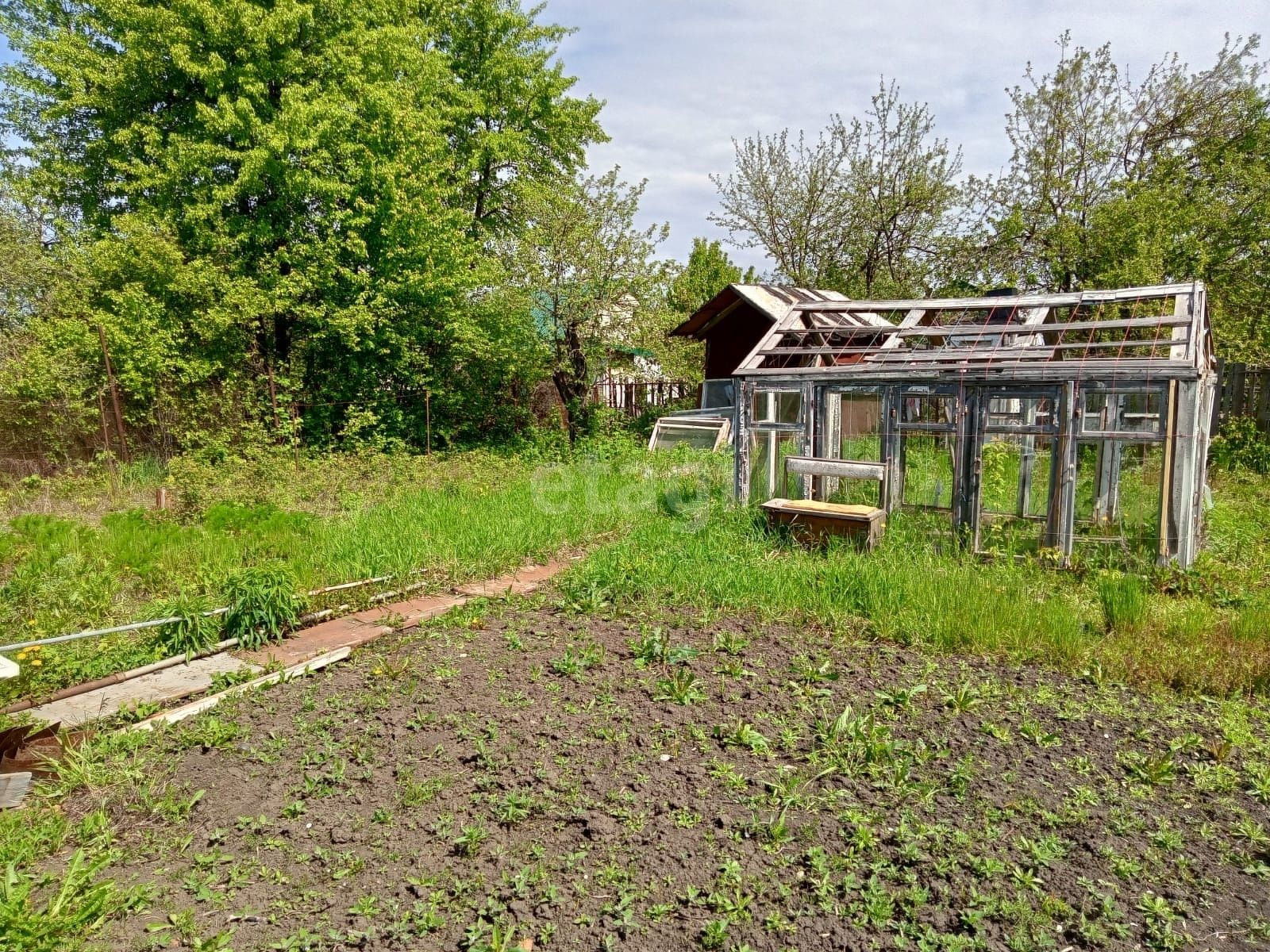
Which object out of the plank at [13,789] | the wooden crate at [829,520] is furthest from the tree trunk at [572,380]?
the plank at [13,789]

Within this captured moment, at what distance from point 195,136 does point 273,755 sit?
43.0 ft

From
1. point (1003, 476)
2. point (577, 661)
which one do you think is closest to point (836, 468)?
point (1003, 476)

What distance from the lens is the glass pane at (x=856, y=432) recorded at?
29.5 ft

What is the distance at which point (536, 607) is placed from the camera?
5.92 meters

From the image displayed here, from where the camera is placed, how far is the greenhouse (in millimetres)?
6379

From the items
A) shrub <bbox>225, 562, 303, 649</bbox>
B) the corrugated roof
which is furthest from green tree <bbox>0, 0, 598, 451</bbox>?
shrub <bbox>225, 562, 303, 649</bbox>

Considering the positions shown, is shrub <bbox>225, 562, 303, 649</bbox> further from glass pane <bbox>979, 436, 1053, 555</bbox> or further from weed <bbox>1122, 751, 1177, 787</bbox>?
glass pane <bbox>979, 436, 1053, 555</bbox>

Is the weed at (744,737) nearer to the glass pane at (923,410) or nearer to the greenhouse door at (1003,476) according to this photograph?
the greenhouse door at (1003,476)

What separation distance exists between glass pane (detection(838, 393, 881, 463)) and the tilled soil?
182 inches

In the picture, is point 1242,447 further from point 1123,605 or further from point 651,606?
point 651,606

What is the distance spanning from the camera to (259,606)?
5.27 m

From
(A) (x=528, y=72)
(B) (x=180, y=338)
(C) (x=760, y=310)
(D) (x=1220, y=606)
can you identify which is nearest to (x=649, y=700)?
(D) (x=1220, y=606)

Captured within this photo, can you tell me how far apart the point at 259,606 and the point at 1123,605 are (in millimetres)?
6517

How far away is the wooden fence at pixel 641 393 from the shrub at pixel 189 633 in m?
12.8
